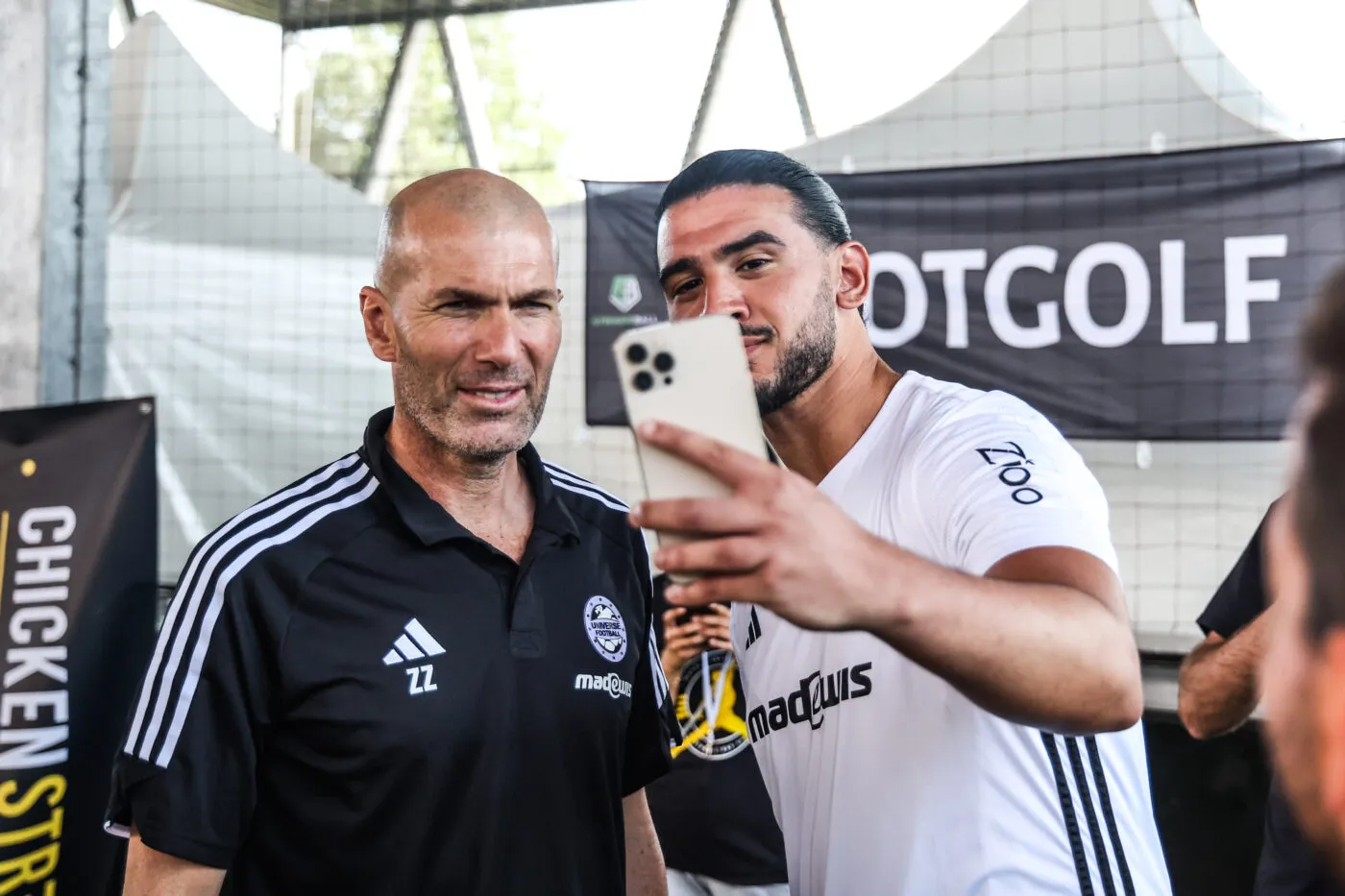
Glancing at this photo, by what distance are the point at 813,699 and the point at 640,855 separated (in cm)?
58

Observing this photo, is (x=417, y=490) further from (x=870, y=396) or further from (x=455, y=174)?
(x=870, y=396)

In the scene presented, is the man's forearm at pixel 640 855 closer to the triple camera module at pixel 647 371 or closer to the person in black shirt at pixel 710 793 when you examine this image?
the triple camera module at pixel 647 371

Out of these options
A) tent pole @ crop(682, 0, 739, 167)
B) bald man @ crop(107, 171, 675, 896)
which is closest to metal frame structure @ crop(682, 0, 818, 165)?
tent pole @ crop(682, 0, 739, 167)

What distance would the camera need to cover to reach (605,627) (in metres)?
1.86

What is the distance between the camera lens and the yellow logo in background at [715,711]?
370 centimetres

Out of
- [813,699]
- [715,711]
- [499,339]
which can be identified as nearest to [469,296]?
[499,339]

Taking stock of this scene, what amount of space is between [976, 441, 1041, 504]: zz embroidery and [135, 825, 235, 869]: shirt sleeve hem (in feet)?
3.68

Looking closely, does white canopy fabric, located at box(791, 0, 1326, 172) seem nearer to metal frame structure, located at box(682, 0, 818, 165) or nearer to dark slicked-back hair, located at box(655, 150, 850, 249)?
metal frame structure, located at box(682, 0, 818, 165)

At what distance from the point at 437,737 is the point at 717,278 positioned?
760 mm

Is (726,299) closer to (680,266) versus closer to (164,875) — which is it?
(680,266)

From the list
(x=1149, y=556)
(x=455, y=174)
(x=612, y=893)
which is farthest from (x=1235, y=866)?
(x=455, y=174)

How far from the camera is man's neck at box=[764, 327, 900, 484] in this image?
1765mm

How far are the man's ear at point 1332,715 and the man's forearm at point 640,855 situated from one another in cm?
158

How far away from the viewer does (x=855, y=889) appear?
151 cm
